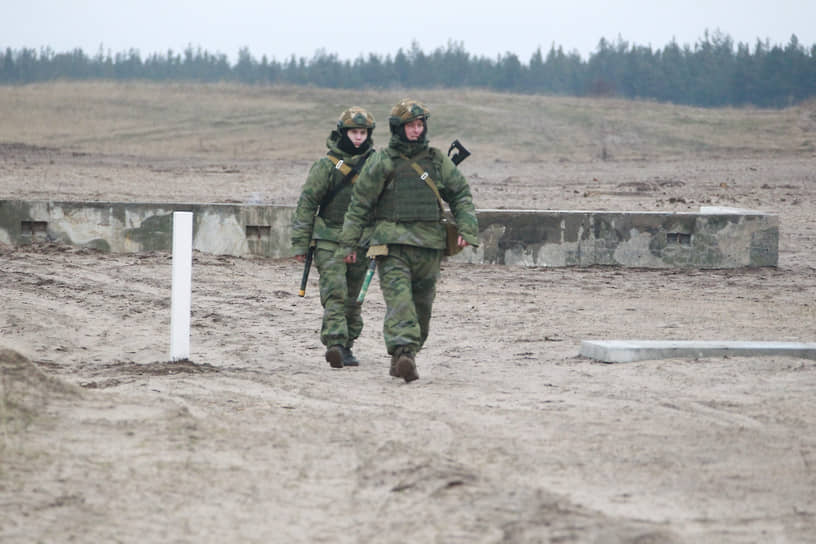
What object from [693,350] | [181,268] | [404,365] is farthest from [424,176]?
[693,350]

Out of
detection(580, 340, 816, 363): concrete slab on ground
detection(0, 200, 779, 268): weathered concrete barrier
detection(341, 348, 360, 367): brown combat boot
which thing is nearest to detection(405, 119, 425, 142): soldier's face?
detection(341, 348, 360, 367): brown combat boot

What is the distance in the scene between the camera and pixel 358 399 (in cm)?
645

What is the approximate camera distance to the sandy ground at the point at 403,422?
4184mm

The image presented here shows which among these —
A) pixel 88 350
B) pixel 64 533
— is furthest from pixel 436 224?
pixel 64 533

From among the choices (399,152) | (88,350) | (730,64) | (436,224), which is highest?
(730,64)

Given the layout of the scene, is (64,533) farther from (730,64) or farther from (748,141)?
(730,64)

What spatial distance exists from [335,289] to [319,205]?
63cm

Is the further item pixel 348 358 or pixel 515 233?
pixel 515 233

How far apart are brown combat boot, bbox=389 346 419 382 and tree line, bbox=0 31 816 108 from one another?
6517 cm

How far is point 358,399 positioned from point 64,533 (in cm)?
265

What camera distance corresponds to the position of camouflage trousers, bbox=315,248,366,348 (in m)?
7.72

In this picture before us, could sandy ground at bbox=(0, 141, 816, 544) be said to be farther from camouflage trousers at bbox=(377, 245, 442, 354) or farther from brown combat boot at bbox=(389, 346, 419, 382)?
camouflage trousers at bbox=(377, 245, 442, 354)

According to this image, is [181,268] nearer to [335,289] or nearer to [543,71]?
[335,289]

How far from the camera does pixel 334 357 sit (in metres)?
7.57
